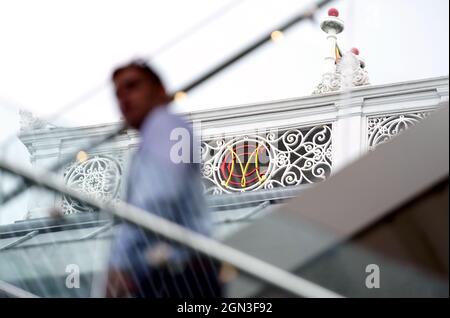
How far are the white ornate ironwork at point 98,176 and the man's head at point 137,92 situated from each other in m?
0.37

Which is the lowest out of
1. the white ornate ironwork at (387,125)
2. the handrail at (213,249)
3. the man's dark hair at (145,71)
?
the handrail at (213,249)

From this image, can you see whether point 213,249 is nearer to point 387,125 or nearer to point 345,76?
point 345,76

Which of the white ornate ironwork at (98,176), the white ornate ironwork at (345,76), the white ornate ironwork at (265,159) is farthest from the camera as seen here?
the white ornate ironwork at (265,159)

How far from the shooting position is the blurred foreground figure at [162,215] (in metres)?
2.13

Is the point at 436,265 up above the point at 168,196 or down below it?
below

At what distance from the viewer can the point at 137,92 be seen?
227 cm

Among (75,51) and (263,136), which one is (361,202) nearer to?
(263,136)

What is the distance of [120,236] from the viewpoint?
219cm

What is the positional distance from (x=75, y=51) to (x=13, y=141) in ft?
4.22

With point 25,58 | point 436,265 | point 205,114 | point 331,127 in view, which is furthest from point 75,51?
point 436,265
